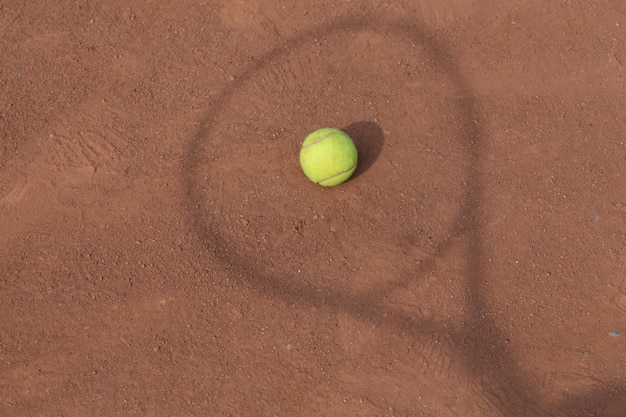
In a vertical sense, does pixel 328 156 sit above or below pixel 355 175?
above

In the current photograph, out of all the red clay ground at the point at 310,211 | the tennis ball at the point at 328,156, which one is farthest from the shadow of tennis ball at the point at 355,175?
the tennis ball at the point at 328,156

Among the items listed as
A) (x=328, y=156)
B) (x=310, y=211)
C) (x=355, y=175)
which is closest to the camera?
(x=328, y=156)

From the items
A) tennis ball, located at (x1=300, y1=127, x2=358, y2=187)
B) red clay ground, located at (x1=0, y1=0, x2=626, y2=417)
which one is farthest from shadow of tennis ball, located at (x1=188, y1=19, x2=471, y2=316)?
tennis ball, located at (x1=300, y1=127, x2=358, y2=187)

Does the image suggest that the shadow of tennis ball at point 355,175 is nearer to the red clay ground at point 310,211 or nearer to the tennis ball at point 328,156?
the red clay ground at point 310,211

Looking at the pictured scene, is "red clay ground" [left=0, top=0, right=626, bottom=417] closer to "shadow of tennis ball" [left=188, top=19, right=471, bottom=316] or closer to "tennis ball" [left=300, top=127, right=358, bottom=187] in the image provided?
"shadow of tennis ball" [left=188, top=19, right=471, bottom=316]

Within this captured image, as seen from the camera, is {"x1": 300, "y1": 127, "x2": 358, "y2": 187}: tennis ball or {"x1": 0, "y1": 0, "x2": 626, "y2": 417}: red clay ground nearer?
{"x1": 0, "y1": 0, "x2": 626, "y2": 417}: red clay ground

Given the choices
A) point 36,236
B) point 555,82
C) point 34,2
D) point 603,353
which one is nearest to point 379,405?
point 603,353
